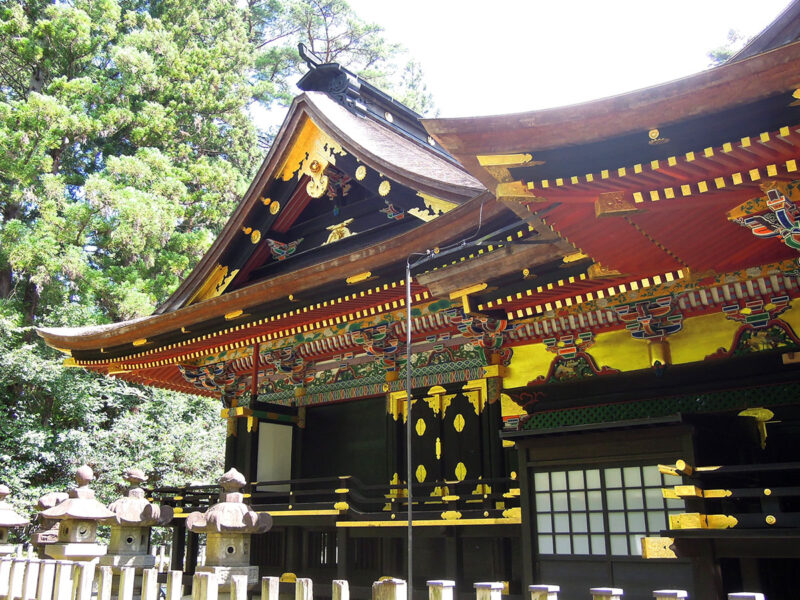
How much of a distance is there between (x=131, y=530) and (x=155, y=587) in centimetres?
380

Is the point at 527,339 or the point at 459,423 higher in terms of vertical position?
the point at 527,339

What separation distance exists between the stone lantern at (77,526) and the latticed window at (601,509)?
515cm

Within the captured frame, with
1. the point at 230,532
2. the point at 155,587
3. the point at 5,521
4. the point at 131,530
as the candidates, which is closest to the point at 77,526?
the point at 131,530

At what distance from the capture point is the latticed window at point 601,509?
6.16m

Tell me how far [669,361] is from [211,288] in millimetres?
7502

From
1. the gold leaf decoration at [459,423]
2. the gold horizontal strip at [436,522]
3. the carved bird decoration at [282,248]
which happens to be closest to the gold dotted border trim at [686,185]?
the gold horizontal strip at [436,522]

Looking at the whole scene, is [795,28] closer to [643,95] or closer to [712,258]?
[712,258]

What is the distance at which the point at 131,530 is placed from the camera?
865 cm

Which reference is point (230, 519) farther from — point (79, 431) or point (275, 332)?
point (79, 431)

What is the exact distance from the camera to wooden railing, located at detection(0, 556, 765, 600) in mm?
3277

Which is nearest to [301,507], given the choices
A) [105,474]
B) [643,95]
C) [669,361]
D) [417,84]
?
[669,361]

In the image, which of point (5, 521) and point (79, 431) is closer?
point (5, 521)

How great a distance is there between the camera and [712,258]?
5938mm

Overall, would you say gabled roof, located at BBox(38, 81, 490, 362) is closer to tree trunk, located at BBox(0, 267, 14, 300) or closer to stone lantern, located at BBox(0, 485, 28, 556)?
stone lantern, located at BBox(0, 485, 28, 556)
